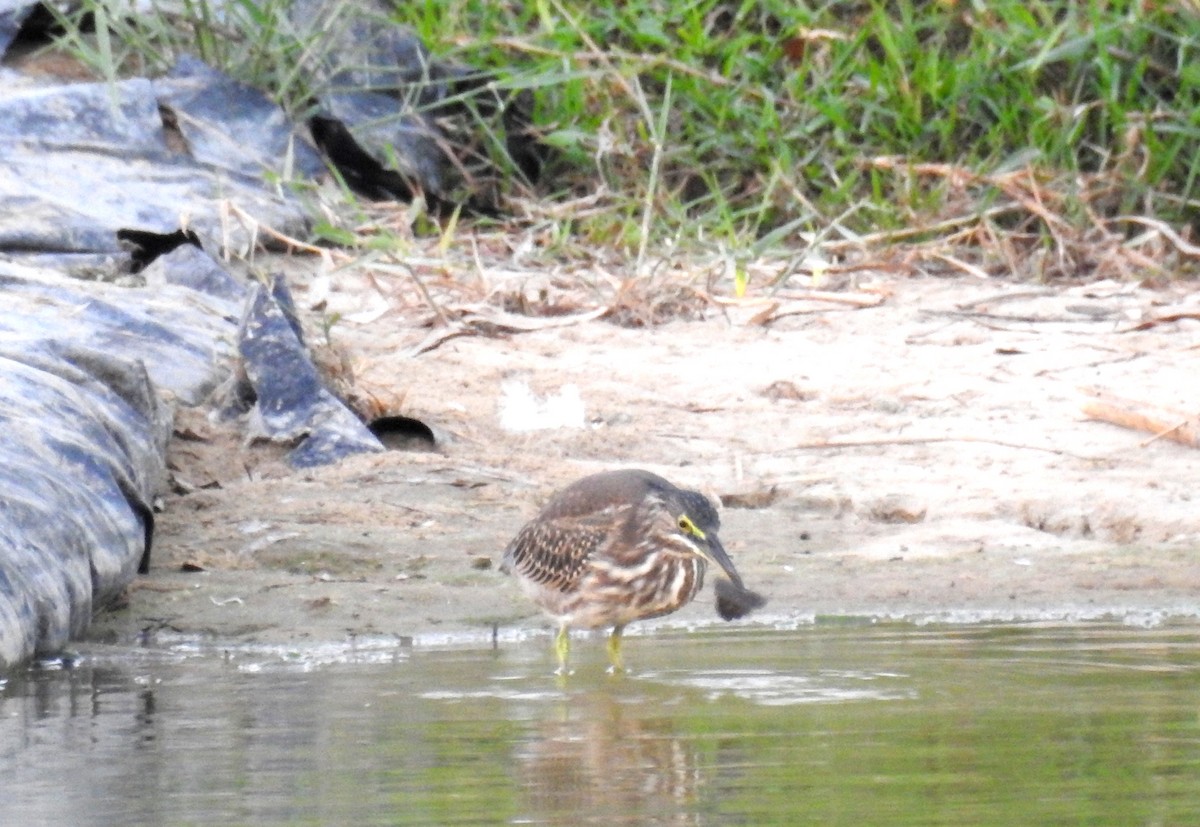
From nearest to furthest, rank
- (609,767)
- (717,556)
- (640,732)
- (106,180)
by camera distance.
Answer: (609,767) < (640,732) < (717,556) < (106,180)

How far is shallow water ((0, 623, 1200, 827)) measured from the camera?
3.26 meters

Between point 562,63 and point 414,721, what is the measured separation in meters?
5.97

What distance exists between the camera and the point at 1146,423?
6793 mm

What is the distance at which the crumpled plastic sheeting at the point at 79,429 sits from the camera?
4699 millimetres

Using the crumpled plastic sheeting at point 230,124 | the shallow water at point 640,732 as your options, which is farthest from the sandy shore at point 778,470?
the crumpled plastic sheeting at point 230,124

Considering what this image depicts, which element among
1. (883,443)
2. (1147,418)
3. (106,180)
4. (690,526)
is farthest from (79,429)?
(106,180)

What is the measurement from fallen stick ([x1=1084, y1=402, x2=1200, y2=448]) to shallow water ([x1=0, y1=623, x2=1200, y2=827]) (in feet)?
5.50

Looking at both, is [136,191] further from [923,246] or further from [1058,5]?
[1058,5]

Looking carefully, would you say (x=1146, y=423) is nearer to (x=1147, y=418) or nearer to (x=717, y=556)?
(x=1147, y=418)

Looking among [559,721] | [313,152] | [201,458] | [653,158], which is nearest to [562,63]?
[653,158]

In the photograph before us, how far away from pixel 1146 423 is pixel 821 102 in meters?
3.18

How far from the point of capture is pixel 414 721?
4.06 m

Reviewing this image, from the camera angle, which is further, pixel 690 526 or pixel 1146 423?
pixel 1146 423

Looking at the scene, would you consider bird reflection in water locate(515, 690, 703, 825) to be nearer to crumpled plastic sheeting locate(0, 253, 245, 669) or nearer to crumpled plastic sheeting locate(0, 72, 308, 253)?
crumpled plastic sheeting locate(0, 253, 245, 669)
